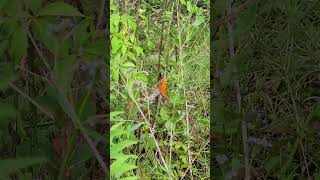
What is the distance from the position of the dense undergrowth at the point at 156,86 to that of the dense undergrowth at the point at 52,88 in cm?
13

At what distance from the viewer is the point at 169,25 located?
1.22 m

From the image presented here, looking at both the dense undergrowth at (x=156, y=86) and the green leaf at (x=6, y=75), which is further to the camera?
the dense undergrowth at (x=156, y=86)

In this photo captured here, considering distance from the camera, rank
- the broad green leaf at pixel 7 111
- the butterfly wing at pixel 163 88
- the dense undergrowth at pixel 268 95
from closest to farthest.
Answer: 1. the broad green leaf at pixel 7 111
2. the dense undergrowth at pixel 268 95
3. the butterfly wing at pixel 163 88

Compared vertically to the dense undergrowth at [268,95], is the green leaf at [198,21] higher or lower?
higher

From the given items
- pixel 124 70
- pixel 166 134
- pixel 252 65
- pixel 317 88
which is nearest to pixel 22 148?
pixel 124 70

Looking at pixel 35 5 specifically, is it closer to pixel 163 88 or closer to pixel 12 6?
pixel 12 6

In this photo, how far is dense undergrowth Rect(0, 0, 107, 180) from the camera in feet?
2.48

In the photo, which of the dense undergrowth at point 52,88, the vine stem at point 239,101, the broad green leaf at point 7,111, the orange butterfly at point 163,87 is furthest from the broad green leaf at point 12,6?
the orange butterfly at point 163,87

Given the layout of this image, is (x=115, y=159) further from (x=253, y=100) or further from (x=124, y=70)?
(x=253, y=100)

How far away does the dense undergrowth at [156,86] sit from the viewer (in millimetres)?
1133

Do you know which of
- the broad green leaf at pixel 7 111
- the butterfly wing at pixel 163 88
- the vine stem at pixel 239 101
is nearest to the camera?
the broad green leaf at pixel 7 111

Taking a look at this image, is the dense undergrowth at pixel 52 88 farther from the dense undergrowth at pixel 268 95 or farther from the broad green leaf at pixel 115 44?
the dense undergrowth at pixel 268 95

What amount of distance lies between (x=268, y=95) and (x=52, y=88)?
2.04ft

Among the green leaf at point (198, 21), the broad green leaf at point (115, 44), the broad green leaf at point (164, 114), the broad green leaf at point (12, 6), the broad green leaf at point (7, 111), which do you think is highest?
the green leaf at point (198, 21)
